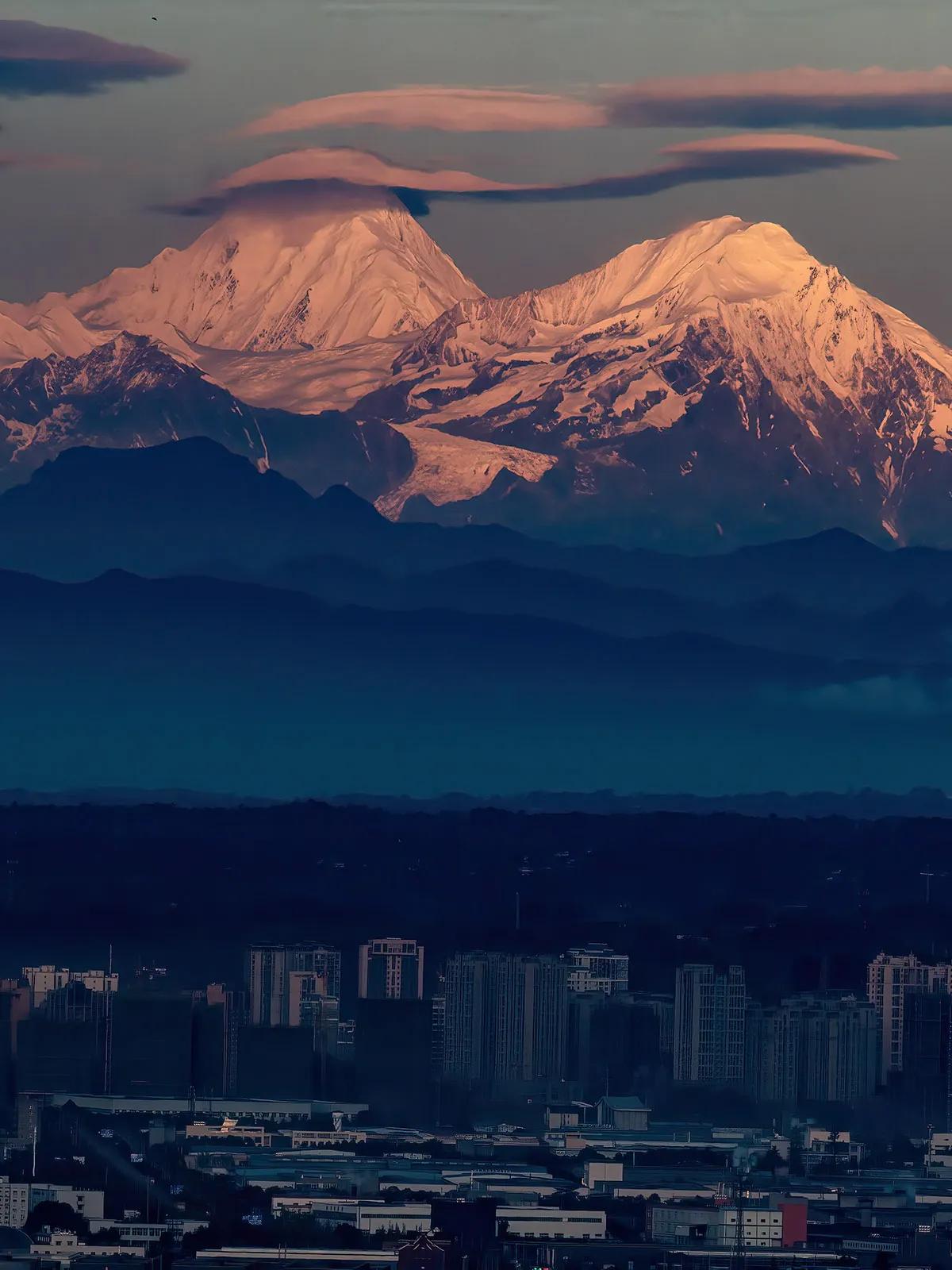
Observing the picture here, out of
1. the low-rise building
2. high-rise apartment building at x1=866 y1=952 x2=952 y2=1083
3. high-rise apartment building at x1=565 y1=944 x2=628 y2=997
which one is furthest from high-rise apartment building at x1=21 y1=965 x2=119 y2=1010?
the low-rise building

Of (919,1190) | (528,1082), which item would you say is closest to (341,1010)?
(528,1082)

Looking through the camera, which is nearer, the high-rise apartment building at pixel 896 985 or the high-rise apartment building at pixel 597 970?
the high-rise apartment building at pixel 896 985

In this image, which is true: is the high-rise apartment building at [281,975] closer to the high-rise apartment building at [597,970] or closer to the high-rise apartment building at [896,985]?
the high-rise apartment building at [597,970]

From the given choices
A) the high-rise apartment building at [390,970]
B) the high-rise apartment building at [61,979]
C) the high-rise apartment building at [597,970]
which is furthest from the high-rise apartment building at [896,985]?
the high-rise apartment building at [61,979]

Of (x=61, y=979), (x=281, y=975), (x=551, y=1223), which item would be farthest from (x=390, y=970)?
(x=551, y=1223)

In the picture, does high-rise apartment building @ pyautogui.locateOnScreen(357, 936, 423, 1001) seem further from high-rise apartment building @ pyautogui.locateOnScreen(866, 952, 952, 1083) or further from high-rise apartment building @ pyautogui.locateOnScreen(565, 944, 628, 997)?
high-rise apartment building @ pyautogui.locateOnScreen(866, 952, 952, 1083)

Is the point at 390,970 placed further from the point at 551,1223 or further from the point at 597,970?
the point at 551,1223
